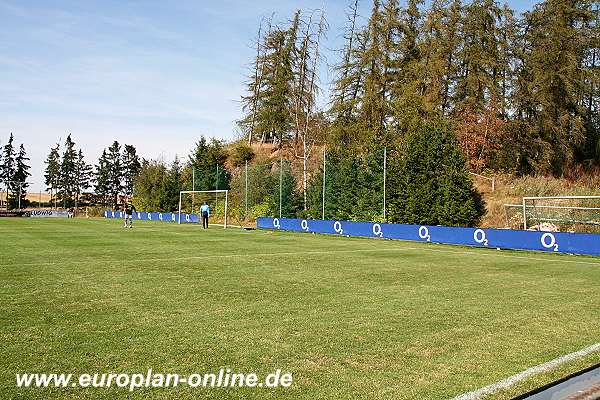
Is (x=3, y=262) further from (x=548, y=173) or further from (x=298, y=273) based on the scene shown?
(x=548, y=173)

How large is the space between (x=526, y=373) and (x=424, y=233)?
2162 cm

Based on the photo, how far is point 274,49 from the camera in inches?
2522

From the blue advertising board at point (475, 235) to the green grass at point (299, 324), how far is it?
6386 millimetres

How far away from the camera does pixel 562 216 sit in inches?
1099

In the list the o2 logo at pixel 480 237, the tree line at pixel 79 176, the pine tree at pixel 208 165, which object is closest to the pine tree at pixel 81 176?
the tree line at pixel 79 176

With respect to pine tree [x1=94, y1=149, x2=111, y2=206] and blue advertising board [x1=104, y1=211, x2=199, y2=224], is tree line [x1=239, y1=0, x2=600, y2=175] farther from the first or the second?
pine tree [x1=94, y1=149, x2=111, y2=206]

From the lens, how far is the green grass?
518 centimetres

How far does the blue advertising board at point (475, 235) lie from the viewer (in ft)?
67.8

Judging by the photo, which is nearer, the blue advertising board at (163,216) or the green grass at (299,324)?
the green grass at (299,324)

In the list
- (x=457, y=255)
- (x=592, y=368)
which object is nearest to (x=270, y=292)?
(x=592, y=368)

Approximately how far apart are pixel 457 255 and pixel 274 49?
4967 centimetres

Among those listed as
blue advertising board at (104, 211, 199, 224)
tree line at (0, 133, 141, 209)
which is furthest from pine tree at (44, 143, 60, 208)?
blue advertising board at (104, 211, 199, 224)

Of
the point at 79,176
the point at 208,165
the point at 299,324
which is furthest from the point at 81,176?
the point at 299,324

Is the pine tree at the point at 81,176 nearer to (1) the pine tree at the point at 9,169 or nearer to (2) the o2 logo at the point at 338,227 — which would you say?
(1) the pine tree at the point at 9,169
